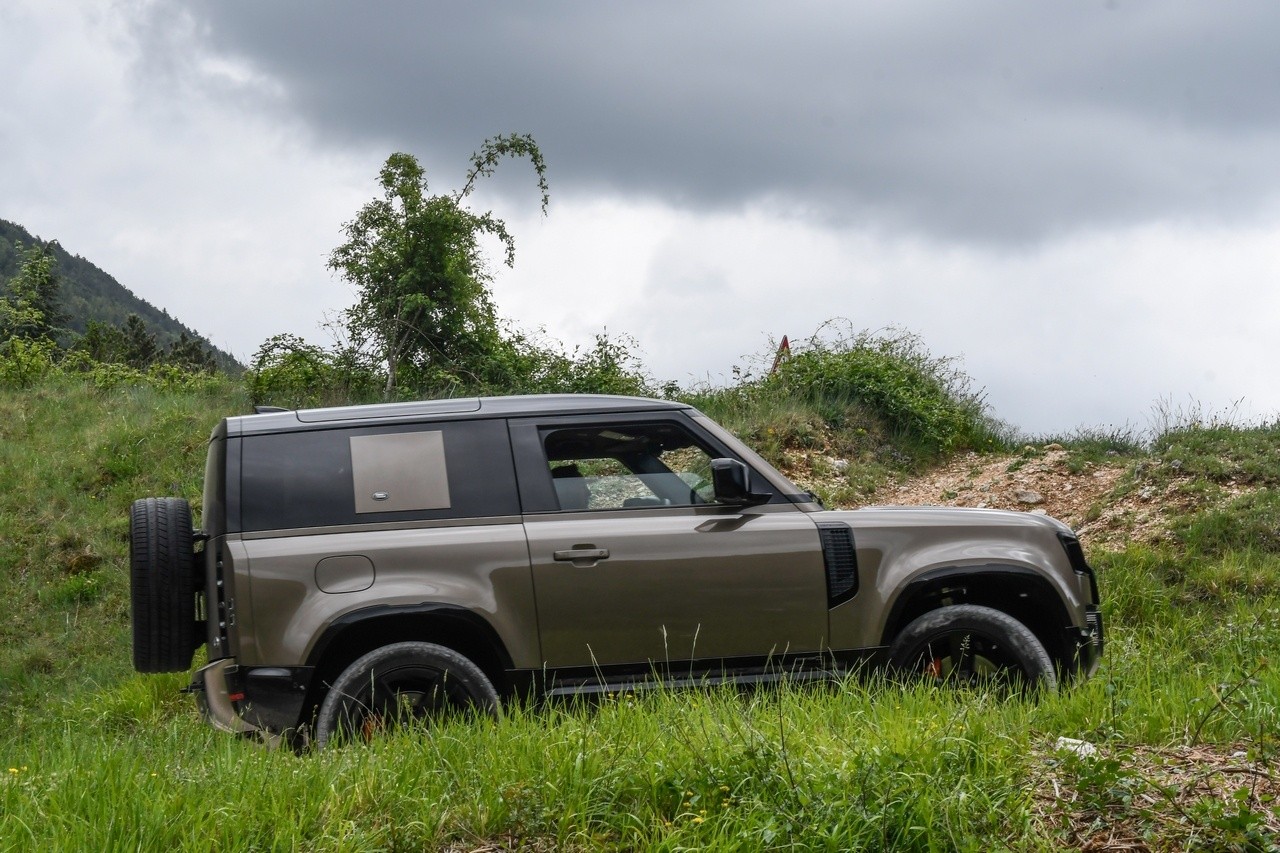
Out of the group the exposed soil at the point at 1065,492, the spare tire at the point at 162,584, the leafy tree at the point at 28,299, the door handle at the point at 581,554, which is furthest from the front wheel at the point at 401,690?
the leafy tree at the point at 28,299

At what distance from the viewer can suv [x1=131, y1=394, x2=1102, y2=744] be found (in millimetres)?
5492

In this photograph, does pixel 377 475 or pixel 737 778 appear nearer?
pixel 737 778

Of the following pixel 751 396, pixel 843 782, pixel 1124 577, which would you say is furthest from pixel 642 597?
pixel 751 396

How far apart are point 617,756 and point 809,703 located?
47.7 inches

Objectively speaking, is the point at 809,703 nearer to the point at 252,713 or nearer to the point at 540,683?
the point at 540,683

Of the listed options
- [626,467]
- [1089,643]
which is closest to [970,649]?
[1089,643]

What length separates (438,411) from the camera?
5.96m

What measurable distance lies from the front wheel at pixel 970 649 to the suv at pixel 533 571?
0.04 ft

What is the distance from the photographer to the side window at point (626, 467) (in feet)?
19.5

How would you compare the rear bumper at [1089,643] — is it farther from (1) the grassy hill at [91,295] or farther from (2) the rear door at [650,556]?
(1) the grassy hill at [91,295]

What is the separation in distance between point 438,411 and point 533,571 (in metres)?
0.97

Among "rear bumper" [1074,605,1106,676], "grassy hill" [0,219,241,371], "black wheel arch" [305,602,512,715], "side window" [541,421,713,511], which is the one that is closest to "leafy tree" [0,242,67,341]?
"black wheel arch" [305,602,512,715]

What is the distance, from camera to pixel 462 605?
558 centimetres

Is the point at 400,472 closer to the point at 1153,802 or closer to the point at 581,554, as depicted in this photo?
the point at 581,554
